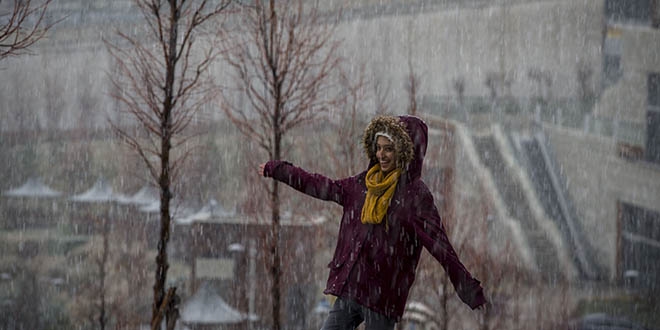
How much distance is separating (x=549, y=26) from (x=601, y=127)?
5.27 m

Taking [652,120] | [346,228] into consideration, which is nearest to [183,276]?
[652,120]

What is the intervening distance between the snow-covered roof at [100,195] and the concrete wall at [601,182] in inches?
552

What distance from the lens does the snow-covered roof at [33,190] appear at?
2512 centimetres

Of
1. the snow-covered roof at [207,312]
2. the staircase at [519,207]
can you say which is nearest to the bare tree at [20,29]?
the snow-covered roof at [207,312]

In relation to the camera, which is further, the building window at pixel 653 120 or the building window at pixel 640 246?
the building window at pixel 640 246

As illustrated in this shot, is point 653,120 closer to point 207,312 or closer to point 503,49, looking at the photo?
point 503,49

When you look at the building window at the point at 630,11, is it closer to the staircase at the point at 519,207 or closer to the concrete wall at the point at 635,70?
the concrete wall at the point at 635,70

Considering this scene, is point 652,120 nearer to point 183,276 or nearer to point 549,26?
point 549,26

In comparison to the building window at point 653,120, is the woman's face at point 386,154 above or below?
below

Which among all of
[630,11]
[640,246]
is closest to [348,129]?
[640,246]

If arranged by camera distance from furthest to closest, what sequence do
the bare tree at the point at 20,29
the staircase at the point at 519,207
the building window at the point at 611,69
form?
the building window at the point at 611,69
the staircase at the point at 519,207
the bare tree at the point at 20,29

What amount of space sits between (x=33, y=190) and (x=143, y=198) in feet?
12.8

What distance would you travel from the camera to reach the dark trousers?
2924 millimetres

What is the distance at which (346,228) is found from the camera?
3055 millimetres
